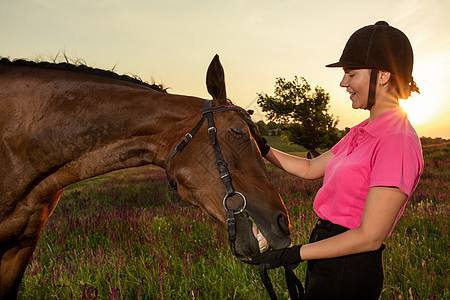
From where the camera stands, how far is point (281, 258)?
171 cm

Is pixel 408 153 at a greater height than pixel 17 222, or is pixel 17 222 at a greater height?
pixel 408 153

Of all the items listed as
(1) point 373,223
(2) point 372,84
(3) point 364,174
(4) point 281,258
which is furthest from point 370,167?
(4) point 281,258

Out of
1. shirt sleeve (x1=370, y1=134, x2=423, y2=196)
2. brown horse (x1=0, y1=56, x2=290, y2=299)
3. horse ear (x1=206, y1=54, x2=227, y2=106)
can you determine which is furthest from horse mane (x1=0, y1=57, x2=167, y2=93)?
shirt sleeve (x1=370, y1=134, x2=423, y2=196)

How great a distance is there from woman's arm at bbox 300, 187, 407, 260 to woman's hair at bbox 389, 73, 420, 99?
665 mm

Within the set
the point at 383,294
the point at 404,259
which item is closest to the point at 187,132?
the point at 383,294

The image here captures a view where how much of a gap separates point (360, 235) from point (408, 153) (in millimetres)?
479

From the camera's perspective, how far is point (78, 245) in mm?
4617

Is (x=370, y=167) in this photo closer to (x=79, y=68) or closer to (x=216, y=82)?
(x=216, y=82)

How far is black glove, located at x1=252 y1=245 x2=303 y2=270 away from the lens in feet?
5.45

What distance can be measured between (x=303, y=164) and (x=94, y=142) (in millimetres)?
1866

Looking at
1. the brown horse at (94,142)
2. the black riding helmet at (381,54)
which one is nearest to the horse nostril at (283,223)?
the brown horse at (94,142)

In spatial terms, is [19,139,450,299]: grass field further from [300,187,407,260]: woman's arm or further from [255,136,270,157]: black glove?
[300,187,407,260]: woman's arm

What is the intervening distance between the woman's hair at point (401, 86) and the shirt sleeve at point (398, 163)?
1.25ft

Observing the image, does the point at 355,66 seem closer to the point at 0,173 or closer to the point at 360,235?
the point at 360,235
